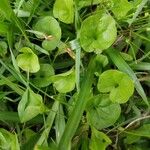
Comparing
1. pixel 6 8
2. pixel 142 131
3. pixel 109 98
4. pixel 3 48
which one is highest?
pixel 6 8

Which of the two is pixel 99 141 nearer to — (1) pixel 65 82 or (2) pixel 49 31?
(1) pixel 65 82

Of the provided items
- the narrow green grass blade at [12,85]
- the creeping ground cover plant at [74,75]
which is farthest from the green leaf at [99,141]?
the narrow green grass blade at [12,85]

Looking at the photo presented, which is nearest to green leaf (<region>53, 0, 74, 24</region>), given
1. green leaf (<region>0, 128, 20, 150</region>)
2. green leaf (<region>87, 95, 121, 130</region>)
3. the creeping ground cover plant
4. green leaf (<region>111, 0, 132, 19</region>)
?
the creeping ground cover plant

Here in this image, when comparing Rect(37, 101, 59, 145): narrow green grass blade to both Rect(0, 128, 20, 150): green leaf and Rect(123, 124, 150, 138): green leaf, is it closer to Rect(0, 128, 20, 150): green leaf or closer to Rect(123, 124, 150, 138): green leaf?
Rect(0, 128, 20, 150): green leaf

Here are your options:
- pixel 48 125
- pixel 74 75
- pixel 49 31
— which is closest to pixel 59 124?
pixel 48 125

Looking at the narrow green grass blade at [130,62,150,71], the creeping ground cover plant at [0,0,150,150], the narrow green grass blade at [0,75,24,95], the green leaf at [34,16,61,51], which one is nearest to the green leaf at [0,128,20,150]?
the creeping ground cover plant at [0,0,150,150]

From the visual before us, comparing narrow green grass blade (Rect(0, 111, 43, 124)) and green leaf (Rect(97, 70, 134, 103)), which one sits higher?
green leaf (Rect(97, 70, 134, 103))

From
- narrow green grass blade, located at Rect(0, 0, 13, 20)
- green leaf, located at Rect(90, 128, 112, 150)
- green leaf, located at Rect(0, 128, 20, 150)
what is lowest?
green leaf, located at Rect(90, 128, 112, 150)

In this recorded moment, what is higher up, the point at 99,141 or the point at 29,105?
the point at 29,105
